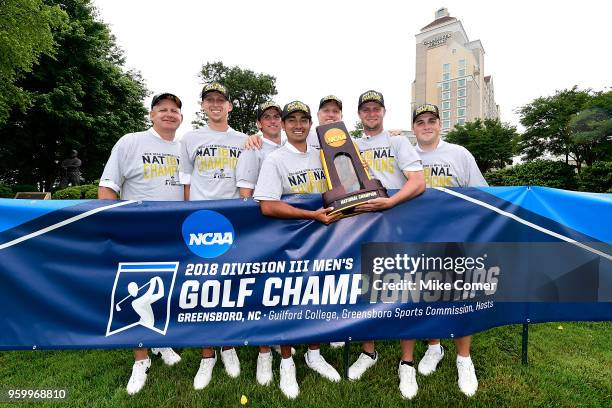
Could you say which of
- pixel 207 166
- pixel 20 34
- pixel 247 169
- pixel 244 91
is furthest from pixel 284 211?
pixel 244 91

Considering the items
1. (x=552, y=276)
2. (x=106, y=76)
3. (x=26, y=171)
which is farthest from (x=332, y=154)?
(x=26, y=171)

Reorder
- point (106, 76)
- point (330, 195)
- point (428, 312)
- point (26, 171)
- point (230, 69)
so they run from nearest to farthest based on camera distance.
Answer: point (330, 195), point (428, 312), point (106, 76), point (26, 171), point (230, 69)

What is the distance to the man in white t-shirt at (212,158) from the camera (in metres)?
3.37

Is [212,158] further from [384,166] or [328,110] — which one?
[384,166]

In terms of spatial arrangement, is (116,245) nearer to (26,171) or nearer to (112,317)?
(112,317)

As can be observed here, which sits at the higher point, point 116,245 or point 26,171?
point 26,171

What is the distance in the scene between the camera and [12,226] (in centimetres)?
274

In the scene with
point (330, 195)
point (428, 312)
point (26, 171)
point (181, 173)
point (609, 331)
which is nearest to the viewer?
point (330, 195)

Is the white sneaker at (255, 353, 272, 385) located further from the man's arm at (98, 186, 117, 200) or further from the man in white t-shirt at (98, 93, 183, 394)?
the man's arm at (98, 186, 117, 200)

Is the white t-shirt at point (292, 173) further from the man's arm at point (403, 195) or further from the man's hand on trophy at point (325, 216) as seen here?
the man's arm at point (403, 195)

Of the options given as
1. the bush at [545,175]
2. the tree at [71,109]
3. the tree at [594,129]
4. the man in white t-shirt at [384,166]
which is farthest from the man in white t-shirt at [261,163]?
the tree at [594,129]

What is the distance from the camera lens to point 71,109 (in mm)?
20312

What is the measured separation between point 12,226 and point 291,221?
2.18 m

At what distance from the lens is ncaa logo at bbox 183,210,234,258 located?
285 centimetres
